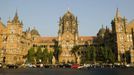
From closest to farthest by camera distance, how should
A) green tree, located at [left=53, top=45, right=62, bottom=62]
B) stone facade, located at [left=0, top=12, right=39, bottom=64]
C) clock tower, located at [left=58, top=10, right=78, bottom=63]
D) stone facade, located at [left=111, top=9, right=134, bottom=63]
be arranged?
stone facade, located at [left=111, top=9, right=134, bottom=63]
stone facade, located at [left=0, top=12, right=39, bottom=64]
green tree, located at [left=53, top=45, right=62, bottom=62]
clock tower, located at [left=58, top=10, right=78, bottom=63]

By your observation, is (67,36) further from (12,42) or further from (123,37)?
(123,37)

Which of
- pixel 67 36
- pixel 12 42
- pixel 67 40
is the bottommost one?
pixel 12 42

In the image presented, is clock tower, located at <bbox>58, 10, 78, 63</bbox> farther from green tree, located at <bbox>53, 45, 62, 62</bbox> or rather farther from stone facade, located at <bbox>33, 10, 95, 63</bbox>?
green tree, located at <bbox>53, 45, 62, 62</bbox>

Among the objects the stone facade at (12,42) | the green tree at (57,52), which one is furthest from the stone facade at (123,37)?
the stone facade at (12,42)

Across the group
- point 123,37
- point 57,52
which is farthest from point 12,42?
point 123,37

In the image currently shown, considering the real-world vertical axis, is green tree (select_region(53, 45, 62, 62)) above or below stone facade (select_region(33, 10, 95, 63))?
below

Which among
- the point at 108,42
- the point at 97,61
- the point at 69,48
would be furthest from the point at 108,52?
the point at 69,48

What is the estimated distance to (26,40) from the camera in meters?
141

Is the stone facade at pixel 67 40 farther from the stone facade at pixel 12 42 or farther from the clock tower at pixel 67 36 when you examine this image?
the stone facade at pixel 12 42

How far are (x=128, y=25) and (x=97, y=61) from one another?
25.7 m

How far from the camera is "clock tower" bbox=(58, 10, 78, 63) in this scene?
13788cm

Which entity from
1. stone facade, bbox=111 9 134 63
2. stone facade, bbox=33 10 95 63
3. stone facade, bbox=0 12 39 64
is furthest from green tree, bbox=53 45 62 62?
stone facade, bbox=111 9 134 63

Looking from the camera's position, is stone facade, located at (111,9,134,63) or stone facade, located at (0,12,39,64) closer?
stone facade, located at (111,9,134,63)

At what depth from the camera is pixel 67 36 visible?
140125mm
